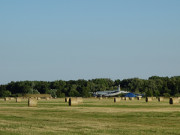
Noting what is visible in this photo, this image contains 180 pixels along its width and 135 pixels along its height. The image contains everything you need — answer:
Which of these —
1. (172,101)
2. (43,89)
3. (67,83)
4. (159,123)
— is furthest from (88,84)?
(159,123)

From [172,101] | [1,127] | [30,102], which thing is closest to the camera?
[1,127]

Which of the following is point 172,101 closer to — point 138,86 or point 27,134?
point 27,134

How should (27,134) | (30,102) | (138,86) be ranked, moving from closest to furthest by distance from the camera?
(27,134), (30,102), (138,86)

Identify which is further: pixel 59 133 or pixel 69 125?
pixel 69 125

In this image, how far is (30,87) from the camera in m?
175

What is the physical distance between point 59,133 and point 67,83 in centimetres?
16799

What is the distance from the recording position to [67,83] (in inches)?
7436

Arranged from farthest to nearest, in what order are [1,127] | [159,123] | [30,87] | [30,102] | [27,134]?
[30,87]
[30,102]
[159,123]
[1,127]
[27,134]

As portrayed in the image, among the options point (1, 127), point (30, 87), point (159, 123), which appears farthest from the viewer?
point (30, 87)

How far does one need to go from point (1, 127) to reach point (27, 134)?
3952 mm

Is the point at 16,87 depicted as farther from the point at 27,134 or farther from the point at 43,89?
the point at 27,134

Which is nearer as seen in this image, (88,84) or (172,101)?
(172,101)

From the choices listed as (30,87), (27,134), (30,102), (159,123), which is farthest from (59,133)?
(30,87)

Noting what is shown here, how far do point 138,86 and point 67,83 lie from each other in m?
28.2
